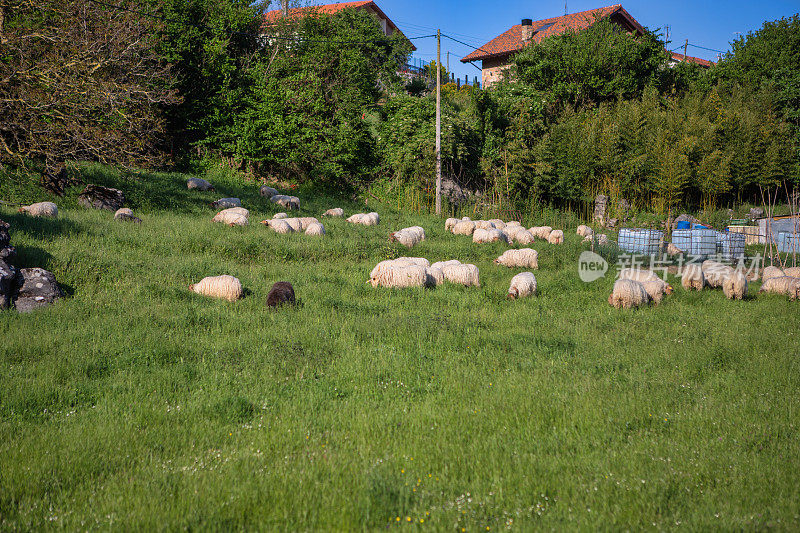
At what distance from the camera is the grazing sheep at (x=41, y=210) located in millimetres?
11359

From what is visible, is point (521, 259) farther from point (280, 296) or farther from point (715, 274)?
point (280, 296)

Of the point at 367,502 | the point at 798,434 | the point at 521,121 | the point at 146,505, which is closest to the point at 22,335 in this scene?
the point at 146,505

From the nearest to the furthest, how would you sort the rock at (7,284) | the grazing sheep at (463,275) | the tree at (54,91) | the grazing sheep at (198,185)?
the rock at (7,284)
the grazing sheep at (463,275)
the tree at (54,91)
the grazing sheep at (198,185)

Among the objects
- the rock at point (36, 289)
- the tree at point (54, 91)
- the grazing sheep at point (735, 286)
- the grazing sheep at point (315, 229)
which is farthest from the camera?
the grazing sheep at point (315, 229)

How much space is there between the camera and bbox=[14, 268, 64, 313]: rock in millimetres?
7011

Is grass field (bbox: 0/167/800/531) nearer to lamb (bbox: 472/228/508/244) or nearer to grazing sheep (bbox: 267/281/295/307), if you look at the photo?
grazing sheep (bbox: 267/281/295/307)

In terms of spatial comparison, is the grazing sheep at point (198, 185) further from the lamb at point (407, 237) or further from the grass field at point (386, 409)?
the grass field at point (386, 409)

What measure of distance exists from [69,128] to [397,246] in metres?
7.62

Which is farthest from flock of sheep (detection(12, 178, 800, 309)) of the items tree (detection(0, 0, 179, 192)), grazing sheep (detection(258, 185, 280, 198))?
grazing sheep (detection(258, 185, 280, 198))

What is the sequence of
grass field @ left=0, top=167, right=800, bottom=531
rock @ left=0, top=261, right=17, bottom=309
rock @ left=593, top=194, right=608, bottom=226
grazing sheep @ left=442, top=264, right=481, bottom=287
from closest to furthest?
grass field @ left=0, top=167, right=800, bottom=531 < rock @ left=0, top=261, right=17, bottom=309 < grazing sheep @ left=442, top=264, right=481, bottom=287 < rock @ left=593, top=194, right=608, bottom=226

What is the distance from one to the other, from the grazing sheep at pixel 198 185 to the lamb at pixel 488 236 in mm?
9346

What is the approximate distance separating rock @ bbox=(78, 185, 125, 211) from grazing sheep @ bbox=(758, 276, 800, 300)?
1511 cm

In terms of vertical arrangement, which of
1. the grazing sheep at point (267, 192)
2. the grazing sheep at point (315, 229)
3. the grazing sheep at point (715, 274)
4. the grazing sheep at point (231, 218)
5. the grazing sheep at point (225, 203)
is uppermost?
the grazing sheep at point (267, 192)

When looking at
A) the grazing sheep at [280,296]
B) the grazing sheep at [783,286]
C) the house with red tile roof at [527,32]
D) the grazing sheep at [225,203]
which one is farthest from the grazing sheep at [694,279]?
the house with red tile roof at [527,32]
